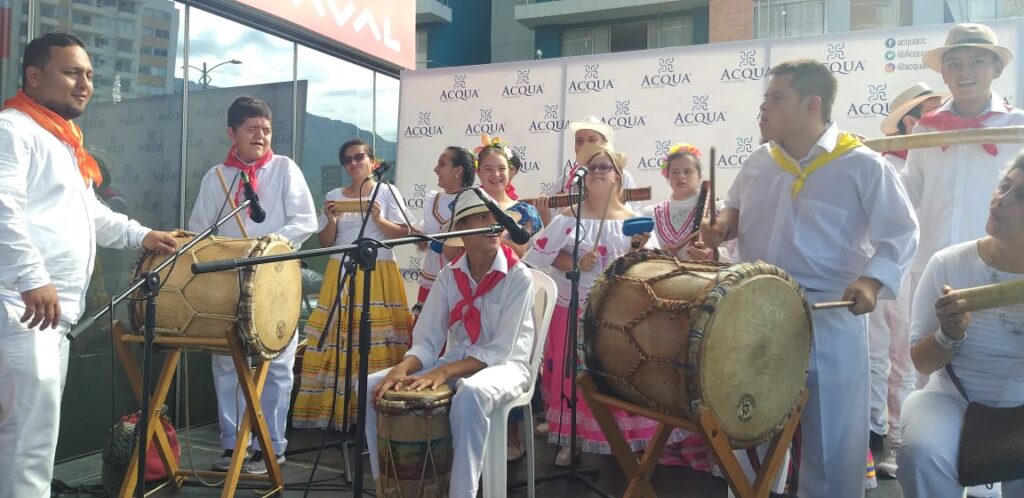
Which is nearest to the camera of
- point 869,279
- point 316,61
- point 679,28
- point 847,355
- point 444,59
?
point 869,279

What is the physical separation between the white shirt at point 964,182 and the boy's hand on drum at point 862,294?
5.34ft

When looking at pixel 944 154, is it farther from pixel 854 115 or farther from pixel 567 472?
pixel 567 472

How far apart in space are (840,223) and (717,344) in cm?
77

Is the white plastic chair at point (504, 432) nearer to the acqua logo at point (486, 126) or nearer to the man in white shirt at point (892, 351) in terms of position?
the man in white shirt at point (892, 351)

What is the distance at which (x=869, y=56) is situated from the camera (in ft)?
16.6

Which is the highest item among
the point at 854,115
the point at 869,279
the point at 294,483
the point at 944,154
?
the point at 854,115

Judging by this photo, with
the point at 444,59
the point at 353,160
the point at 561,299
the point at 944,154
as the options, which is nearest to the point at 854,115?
the point at 944,154

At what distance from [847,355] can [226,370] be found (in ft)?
10.3

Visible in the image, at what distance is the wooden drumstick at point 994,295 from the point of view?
2152mm

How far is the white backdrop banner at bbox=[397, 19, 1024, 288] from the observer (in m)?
5.04

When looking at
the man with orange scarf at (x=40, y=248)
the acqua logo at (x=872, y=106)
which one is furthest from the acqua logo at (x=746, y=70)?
the man with orange scarf at (x=40, y=248)

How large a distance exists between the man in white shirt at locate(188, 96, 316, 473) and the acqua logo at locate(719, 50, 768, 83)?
3.16 metres

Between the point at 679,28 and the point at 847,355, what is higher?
the point at 679,28

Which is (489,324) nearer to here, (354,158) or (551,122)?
(354,158)
